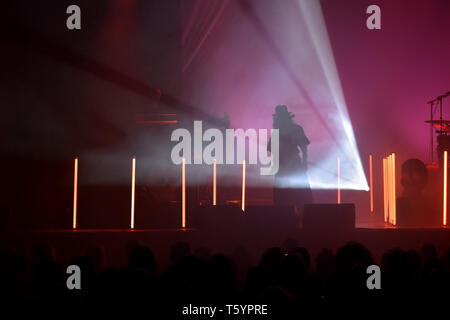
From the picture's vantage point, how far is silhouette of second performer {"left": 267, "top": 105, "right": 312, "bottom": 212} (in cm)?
794

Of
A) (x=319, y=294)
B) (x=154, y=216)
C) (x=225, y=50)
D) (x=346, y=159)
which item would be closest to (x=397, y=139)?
(x=346, y=159)

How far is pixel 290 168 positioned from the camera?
801 cm

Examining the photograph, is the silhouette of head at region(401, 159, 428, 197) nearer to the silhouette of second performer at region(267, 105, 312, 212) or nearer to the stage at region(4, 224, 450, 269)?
the stage at region(4, 224, 450, 269)

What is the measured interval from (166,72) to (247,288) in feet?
27.4

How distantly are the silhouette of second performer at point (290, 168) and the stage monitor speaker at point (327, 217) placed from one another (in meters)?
1.25

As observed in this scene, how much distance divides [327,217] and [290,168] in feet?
5.11

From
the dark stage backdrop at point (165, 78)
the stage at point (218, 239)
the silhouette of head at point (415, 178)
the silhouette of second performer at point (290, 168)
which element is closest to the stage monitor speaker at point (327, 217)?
the stage at point (218, 239)

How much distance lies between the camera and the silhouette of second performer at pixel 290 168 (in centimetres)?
794

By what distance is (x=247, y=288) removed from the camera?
2.85 metres

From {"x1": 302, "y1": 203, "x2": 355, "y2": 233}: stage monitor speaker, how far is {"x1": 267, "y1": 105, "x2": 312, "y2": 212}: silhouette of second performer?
1.25 meters

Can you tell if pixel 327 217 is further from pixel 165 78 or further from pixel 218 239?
pixel 165 78

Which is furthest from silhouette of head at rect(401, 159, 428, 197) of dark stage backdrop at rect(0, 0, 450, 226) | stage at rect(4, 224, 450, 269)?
dark stage backdrop at rect(0, 0, 450, 226)

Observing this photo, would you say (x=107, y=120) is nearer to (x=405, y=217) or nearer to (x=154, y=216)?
(x=154, y=216)

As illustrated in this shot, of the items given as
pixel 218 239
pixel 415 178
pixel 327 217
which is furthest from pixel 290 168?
pixel 218 239
